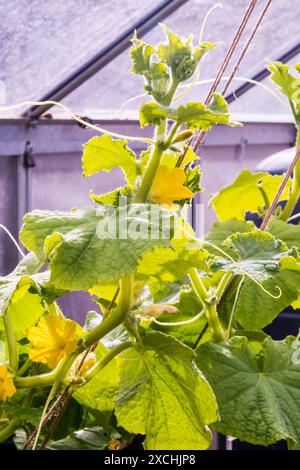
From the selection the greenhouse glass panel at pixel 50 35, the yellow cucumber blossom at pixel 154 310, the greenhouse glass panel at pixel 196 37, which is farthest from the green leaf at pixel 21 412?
the greenhouse glass panel at pixel 196 37

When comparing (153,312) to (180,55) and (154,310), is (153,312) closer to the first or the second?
(154,310)

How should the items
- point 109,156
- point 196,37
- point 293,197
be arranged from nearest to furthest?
point 109,156 → point 293,197 → point 196,37

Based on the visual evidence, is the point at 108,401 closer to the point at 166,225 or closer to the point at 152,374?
the point at 152,374

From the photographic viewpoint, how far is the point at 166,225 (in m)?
0.46

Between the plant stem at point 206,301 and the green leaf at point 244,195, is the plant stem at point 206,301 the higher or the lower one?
the lower one

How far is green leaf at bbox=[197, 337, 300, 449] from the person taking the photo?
577mm

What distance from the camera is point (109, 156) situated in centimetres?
57

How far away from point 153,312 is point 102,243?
0.09 m

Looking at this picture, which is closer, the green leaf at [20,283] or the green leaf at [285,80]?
the green leaf at [20,283]

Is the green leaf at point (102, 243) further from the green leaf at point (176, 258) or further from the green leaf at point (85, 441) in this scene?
the green leaf at point (85, 441)

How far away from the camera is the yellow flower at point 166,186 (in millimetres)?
518

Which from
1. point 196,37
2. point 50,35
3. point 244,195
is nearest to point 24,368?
point 244,195

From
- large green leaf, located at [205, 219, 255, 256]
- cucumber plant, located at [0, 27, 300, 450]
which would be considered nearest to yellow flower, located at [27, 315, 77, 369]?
cucumber plant, located at [0, 27, 300, 450]
